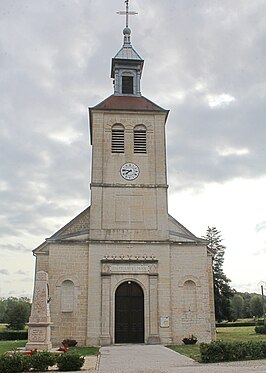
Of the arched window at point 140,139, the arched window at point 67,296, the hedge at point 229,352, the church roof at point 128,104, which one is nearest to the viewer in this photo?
the hedge at point 229,352

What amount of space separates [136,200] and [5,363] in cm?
1470

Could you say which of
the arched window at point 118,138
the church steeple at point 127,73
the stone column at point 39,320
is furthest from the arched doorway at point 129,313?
the church steeple at point 127,73

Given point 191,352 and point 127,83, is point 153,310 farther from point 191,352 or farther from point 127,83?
point 127,83

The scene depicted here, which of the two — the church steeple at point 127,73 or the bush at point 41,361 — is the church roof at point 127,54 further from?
the bush at point 41,361

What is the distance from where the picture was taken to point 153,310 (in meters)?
23.4

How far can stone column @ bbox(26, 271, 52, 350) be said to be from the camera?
18.4 meters

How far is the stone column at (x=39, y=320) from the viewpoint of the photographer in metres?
18.4

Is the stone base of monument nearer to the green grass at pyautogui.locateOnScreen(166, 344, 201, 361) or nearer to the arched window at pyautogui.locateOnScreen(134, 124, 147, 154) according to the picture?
the green grass at pyautogui.locateOnScreen(166, 344, 201, 361)

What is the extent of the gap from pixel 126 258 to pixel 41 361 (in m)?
11.8

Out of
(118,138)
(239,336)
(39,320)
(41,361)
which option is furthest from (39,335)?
(239,336)

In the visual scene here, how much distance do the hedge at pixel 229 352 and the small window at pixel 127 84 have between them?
64.8 ft

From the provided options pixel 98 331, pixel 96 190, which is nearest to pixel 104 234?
pixel 96 190

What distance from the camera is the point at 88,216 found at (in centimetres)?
2748

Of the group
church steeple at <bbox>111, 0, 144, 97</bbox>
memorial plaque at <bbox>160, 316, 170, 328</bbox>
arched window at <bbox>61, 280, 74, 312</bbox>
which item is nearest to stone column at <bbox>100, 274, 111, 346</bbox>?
arched window at <bbox>61, 280, 74, 312</bbox>
